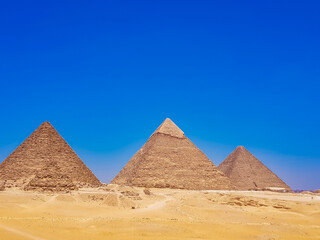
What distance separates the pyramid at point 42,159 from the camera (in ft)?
113

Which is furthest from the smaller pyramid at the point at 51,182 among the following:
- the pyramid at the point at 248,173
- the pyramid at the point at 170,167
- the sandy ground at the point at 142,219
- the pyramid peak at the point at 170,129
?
the pyramid at the point at 248,173

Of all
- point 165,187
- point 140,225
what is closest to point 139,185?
point 165,187

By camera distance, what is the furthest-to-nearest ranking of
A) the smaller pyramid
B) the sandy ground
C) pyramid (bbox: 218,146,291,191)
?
pyramid (bbox: 218,146,291,191)
the smaller pyramid
the sandy ground

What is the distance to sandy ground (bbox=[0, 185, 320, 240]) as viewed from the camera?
12664 millimetres

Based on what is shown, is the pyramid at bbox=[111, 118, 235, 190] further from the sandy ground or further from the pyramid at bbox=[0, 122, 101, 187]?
the sandy ground

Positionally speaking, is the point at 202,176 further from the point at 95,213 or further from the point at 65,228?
the point at 65,228

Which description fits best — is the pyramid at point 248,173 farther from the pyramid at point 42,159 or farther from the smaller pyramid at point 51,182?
the smaller pyramid at point 51,182

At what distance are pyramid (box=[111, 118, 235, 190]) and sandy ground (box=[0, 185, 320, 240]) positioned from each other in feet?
50.0

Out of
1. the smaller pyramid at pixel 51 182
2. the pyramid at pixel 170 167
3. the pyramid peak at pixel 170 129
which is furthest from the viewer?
the pyramid peak at pixel 170 129

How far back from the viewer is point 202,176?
147 ft

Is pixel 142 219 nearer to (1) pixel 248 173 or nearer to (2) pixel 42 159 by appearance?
(2) pixel 42 159

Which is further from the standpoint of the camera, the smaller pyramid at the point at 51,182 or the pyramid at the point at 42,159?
the pyramid at the point at 42,159

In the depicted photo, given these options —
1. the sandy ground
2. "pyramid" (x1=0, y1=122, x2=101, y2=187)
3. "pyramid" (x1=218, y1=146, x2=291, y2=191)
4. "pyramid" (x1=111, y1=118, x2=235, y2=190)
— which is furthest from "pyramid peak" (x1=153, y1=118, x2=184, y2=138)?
the sandy ground

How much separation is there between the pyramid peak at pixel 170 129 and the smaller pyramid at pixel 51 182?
25.8 metres
